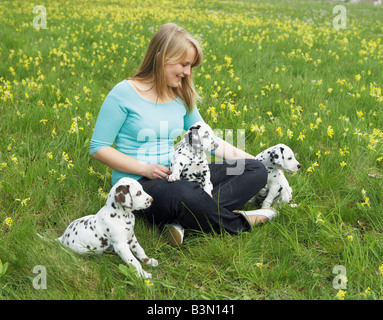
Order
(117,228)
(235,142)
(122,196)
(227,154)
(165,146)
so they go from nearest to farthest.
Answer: (122,196), (117,228), (165,146), (227,154), (235,142)

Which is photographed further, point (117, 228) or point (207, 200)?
point (207, 200)

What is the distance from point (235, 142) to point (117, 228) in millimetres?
2417

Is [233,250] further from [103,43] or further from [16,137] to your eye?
[103,43]

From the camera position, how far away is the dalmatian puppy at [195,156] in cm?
362

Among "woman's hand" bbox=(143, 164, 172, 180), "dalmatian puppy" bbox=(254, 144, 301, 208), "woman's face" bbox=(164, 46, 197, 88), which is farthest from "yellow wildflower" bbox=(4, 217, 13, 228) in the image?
"dalmatian puppy" bbox=(254, 144, 301, 208)

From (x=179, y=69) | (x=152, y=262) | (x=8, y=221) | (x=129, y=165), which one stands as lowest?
(x=152, y=262)

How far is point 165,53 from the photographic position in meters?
3.76

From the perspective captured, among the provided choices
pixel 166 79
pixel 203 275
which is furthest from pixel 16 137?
pixel 203 275

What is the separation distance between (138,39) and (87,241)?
6836 millimetres

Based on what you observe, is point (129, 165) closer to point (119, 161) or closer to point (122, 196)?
point (119, 161)

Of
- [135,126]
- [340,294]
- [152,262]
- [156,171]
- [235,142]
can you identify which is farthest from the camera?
[235,142]

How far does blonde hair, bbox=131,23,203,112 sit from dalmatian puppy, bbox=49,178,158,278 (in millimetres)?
1195

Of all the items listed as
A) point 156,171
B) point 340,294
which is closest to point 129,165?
point 156,171

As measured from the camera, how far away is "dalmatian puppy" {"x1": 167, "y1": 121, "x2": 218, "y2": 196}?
3617 mm
